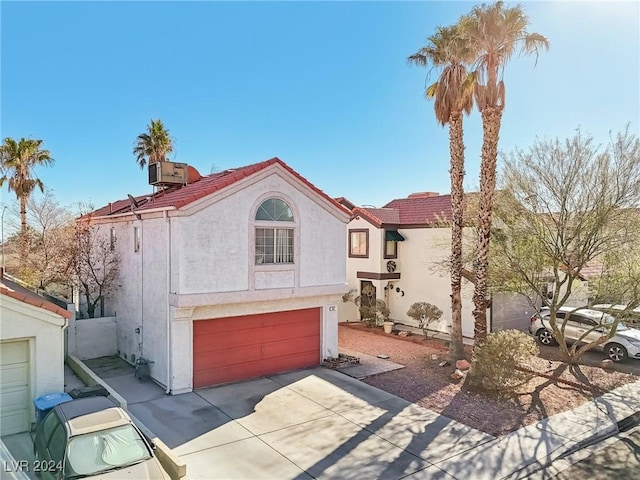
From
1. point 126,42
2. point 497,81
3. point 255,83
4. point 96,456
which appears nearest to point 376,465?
point 96,456

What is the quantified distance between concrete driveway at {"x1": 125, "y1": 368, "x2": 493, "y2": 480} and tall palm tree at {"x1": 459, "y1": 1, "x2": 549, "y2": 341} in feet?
18.9

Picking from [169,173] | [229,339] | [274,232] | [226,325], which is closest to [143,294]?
[226,325]

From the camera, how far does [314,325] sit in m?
17.1

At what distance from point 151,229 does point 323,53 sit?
11.7m

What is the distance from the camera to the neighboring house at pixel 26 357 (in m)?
10.4

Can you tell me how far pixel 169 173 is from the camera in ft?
54.9

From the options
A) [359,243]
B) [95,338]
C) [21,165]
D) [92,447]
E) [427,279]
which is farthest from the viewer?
[21,165]

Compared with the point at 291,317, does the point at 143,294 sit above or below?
above

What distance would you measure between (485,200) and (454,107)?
12.6ft

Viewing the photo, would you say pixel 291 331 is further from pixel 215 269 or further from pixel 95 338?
pixel 95 338

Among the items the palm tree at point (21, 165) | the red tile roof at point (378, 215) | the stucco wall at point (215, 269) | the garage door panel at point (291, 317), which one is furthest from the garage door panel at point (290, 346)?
the palm tree at point (21, 165)

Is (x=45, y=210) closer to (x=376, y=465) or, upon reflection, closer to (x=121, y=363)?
(x=121, y=363)

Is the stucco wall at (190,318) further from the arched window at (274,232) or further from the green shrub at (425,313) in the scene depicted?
the green shrub at (425,313)

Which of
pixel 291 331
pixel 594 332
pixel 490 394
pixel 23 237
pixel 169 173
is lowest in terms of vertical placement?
pixel 490 394
